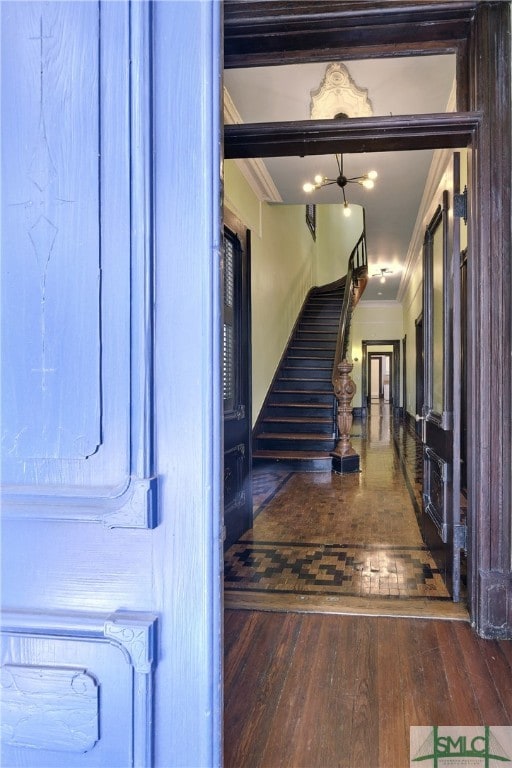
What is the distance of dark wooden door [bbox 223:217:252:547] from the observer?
3385mm

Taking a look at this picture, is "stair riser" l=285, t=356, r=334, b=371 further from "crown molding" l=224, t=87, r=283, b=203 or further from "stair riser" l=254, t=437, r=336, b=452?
"crown molding" l=224, t=87, r=283, b=203

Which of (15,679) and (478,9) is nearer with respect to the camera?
(15,679)

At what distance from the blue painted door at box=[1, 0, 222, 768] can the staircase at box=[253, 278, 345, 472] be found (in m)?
5.32

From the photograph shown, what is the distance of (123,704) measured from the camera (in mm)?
832

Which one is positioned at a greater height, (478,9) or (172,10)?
(478,9)

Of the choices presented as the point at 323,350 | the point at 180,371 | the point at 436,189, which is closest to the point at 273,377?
the point at 323,350

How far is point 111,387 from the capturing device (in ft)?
2.75

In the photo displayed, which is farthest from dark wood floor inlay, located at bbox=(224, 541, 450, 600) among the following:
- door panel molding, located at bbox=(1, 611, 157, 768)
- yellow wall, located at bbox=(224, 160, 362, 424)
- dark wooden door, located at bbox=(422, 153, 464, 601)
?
yellow wall, located at bbox=(224, 160, 362, 424)

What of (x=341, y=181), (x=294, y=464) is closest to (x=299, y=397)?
(x=294, y=464)

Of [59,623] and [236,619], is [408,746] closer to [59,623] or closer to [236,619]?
[236,619]

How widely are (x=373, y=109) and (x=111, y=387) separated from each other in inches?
114

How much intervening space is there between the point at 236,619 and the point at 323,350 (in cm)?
665

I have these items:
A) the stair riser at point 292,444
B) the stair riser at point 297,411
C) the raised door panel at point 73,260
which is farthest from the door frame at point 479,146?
the stair riser at point 297,411

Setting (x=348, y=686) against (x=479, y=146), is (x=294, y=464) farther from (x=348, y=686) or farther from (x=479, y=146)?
(x=479, y=146)
